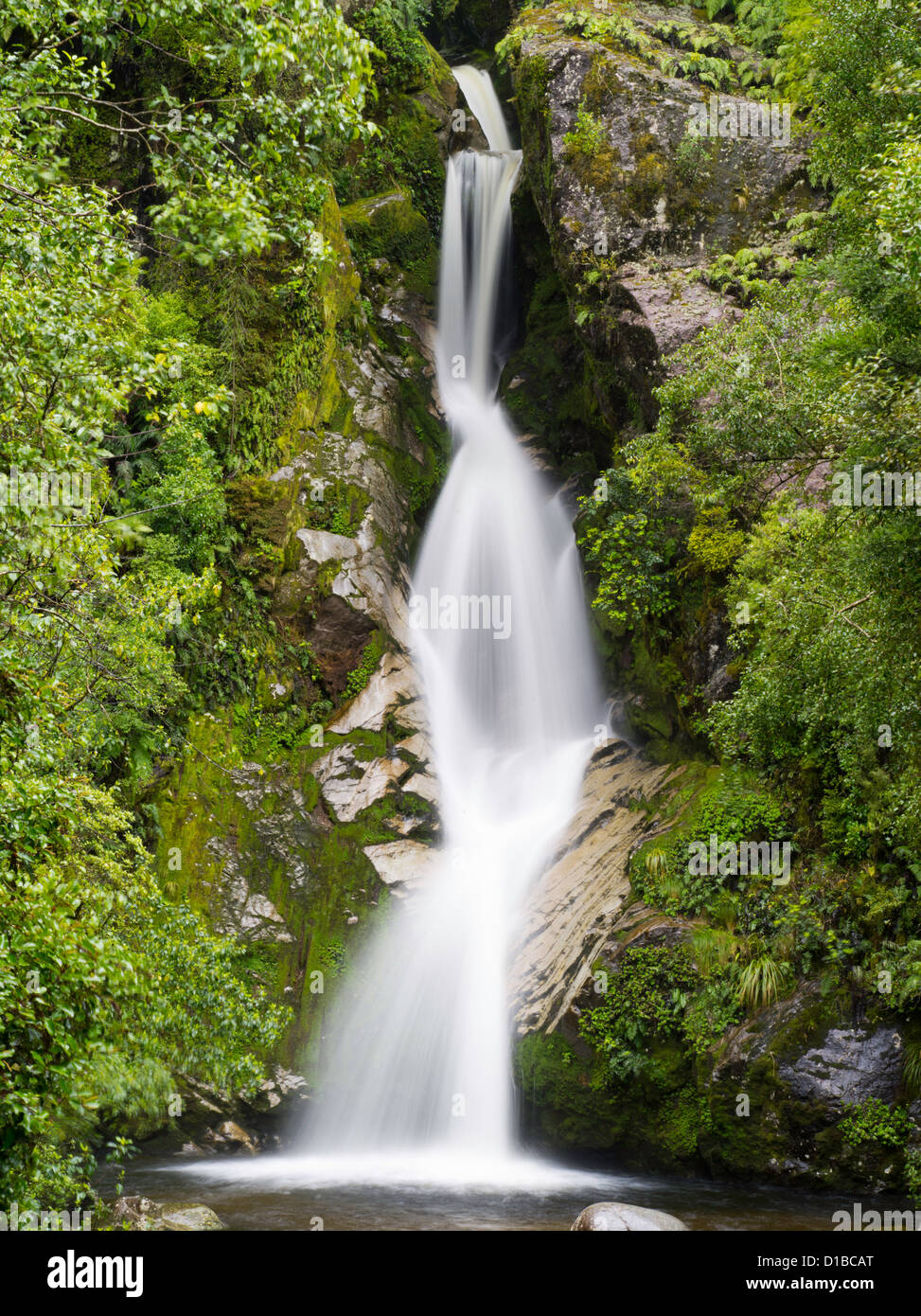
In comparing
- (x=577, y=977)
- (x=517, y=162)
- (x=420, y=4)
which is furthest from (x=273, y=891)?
(x=420, y=4)

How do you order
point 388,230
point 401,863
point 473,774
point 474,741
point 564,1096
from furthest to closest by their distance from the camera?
point 388,230 < point 474,741 < point 473,774 < point 401,863 < point 564,1096

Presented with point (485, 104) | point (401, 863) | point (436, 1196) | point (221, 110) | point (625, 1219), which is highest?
point (485, 104)

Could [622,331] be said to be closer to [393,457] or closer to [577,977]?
[393,457]

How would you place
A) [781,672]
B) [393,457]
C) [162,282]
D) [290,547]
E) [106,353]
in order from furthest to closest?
[393,457] → [162,282] → [290,547] → [781,672] → [106,353]

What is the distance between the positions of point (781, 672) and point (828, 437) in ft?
8.76

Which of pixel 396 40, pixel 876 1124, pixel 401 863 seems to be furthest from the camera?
pixel 396 40

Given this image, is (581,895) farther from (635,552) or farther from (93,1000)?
(93,1000)

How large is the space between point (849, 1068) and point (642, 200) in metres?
16.5

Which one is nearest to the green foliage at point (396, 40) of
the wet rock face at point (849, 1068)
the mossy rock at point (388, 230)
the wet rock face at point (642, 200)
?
the mossy rock at point (388, 230)

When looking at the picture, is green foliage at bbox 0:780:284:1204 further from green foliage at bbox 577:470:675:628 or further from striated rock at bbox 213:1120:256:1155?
green foliage at bbox 577:470:675:628

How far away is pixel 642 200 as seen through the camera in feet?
63.1

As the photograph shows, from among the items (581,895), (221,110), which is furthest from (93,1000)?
(581,895)

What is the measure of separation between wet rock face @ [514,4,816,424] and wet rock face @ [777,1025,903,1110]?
11298mm

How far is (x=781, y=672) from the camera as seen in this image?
10.4 m
